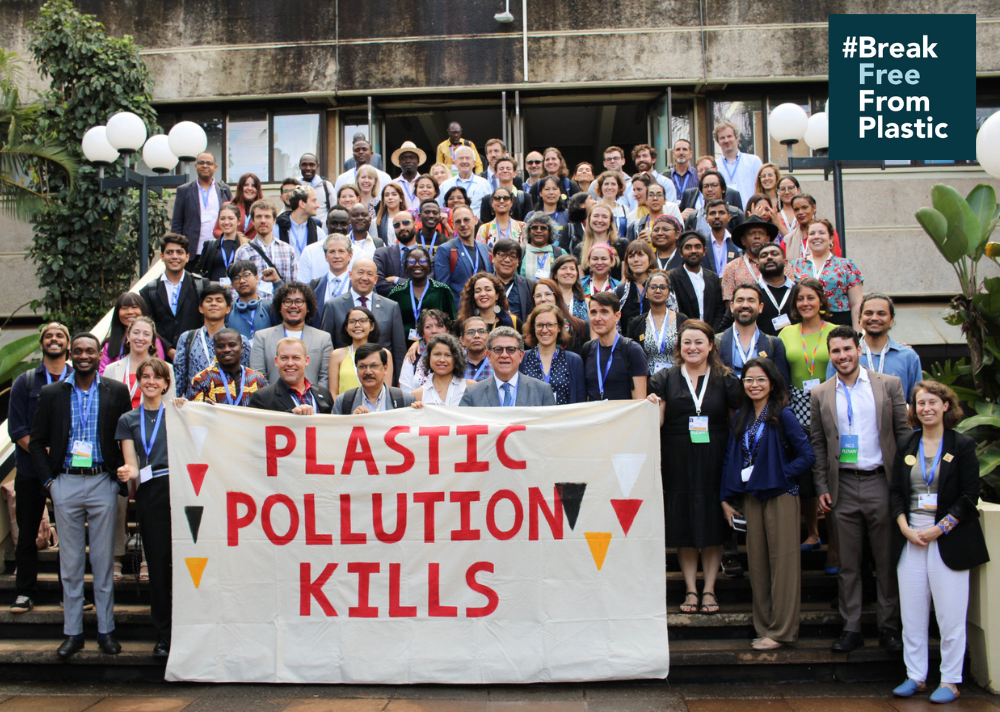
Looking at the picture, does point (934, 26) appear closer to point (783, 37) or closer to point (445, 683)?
point (783, 37)

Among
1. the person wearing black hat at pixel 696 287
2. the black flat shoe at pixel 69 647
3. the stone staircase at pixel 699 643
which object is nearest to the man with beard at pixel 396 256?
the person wearing black hat at pixel 696 287

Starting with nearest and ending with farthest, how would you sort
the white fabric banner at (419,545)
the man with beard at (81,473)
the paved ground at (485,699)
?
the paved ground at (485,699) → the white fabric banner at (419,545) → the man with beard at (81,473)

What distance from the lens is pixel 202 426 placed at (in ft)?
21.4

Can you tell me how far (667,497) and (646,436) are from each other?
1.76 feet

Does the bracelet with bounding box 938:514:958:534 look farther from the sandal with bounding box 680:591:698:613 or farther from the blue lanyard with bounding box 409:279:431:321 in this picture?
the blue lanyard with bounding box 409:279:431:321

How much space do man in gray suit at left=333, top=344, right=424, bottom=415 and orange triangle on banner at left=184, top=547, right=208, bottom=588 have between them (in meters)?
1.41

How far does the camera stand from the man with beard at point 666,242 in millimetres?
9172

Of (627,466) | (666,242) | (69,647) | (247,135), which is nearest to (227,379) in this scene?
(69,647)

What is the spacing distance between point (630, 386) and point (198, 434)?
325 centimetres

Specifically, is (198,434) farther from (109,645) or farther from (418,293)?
(418,293)

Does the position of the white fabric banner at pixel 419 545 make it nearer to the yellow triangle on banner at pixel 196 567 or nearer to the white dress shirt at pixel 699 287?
the yellow triangle on banner at pixel 196 567

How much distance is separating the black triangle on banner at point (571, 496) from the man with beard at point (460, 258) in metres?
3.48

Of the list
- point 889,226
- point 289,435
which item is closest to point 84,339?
point 289,435

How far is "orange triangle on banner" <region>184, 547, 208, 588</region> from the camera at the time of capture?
6367 mm
